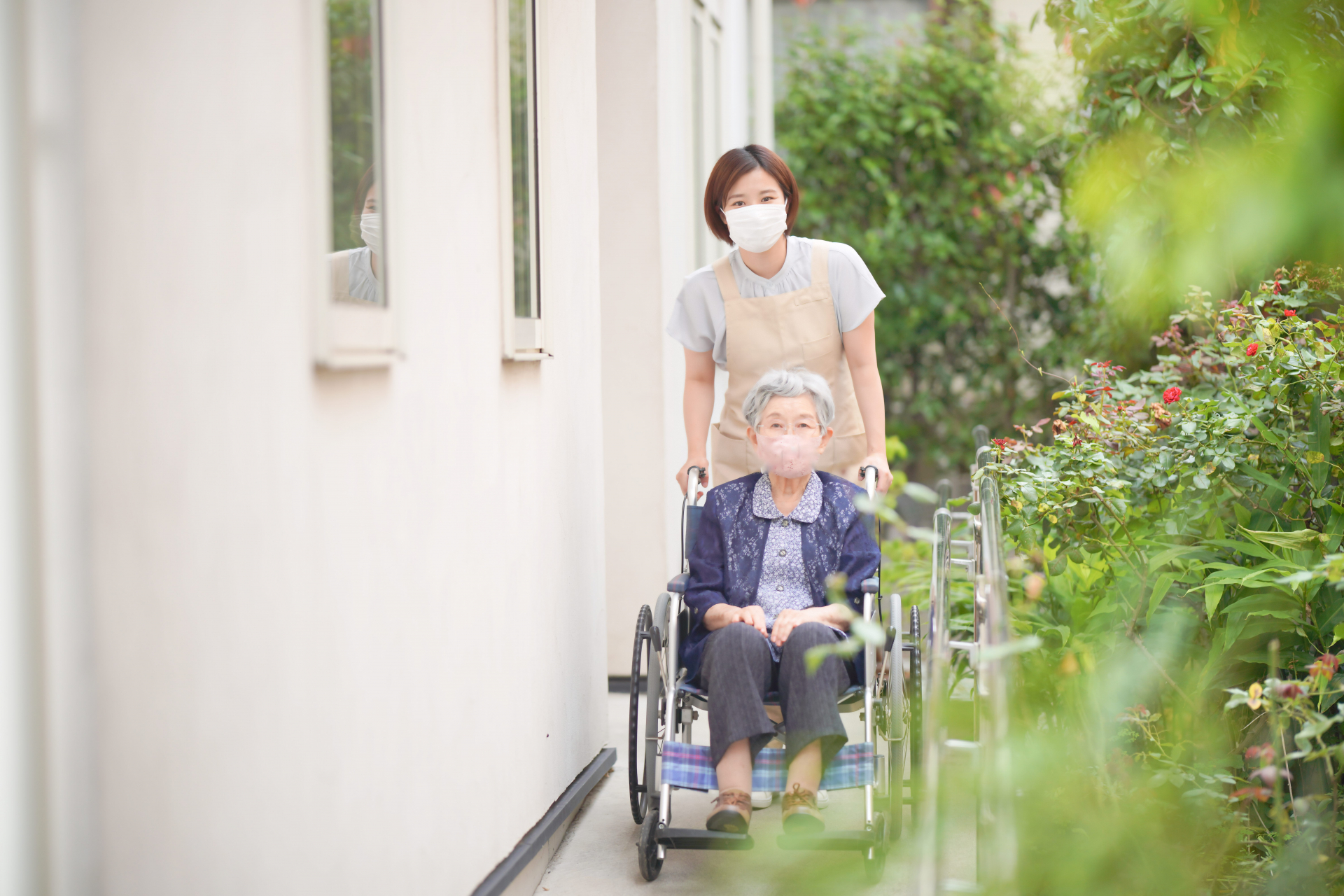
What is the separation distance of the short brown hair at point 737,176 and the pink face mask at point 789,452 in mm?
675

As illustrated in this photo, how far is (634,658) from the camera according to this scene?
279 centimetres

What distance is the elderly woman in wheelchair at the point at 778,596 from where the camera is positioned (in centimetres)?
267

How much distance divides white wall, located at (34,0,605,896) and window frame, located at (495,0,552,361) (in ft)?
1.38

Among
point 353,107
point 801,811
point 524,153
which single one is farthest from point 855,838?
point 524,153

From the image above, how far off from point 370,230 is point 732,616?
1269 mm

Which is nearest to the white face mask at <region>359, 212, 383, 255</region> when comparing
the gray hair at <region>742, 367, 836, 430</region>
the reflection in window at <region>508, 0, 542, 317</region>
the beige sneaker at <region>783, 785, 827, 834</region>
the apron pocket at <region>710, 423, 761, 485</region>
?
the reflection in window at <region>508, 0, 542, 317</region>

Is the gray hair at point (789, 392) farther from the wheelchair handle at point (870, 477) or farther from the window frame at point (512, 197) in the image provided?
the window frame at point (512, 197)

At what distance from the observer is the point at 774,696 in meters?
2.78

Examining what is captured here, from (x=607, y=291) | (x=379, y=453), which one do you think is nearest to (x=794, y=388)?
(x=379, y=453)

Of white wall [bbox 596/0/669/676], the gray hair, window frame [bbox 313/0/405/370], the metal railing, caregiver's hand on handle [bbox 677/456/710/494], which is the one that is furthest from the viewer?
white wall [bbox 596/0/669/676]

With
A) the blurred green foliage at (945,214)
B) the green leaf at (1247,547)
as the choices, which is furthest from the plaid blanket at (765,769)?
the blurred green foliage at (945,214)

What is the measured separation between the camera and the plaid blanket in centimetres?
270

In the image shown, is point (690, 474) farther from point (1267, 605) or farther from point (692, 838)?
point (1267, 605)

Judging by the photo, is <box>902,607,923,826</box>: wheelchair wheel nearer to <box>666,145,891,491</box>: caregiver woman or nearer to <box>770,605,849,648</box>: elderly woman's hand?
<box>770,605,849,648</box>: elderly woman's hand
